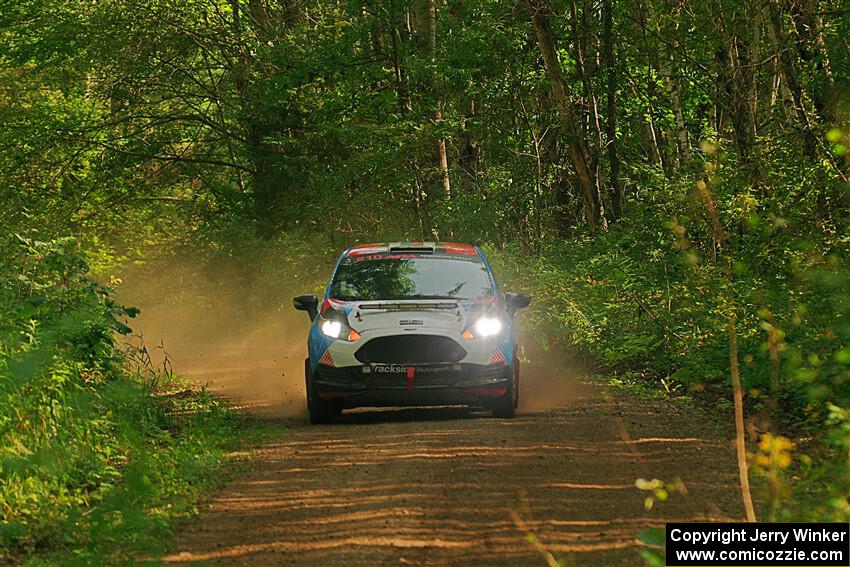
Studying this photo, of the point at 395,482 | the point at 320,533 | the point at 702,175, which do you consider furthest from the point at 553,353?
the point at 320,533

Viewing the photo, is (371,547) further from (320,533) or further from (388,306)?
(388,306)

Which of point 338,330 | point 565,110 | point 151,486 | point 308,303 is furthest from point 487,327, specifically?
point 565,110

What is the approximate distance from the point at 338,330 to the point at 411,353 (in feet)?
2.41

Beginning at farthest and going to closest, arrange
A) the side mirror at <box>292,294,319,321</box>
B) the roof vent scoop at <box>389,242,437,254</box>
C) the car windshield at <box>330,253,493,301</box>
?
the roof vent scoop at <box>389,242,437,254</box> → the side mirror at <box>292,294,319,321</box> → the car windshield at <box>330,253,493,301</box>

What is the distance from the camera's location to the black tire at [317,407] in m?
12.6

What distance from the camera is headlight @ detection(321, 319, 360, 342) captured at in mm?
12352

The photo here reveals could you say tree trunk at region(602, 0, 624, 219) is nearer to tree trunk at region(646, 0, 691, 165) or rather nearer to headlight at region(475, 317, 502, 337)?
tree trunk at region(646, 0, 691, 165)

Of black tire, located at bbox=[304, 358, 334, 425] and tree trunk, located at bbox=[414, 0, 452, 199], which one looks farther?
tree trunk, located at bbox=[414, 0, 452, 199]

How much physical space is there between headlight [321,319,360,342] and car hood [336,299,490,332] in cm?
6

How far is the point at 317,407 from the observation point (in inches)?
497

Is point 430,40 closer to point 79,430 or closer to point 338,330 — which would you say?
point 338,330

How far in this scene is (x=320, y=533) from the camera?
24.7 feet

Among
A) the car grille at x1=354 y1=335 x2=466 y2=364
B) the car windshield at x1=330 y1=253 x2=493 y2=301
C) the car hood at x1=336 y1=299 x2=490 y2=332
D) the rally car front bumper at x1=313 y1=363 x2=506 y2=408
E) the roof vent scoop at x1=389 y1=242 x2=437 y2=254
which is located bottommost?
the rally car front bumper at x1=313 y1=363 x2=506 y2=408

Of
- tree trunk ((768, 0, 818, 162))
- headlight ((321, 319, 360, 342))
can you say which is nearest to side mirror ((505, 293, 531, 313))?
headlight ((321, 319, 360, 342))
